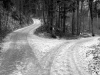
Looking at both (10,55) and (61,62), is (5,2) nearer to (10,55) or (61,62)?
(10,55)

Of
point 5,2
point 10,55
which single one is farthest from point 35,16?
point 10,55

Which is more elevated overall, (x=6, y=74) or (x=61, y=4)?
(x=61, y=4)

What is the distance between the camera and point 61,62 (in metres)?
10.0

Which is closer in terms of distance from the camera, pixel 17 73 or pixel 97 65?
pixel 17 73

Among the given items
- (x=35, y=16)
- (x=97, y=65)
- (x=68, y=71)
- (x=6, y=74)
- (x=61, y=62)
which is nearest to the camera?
(x=6, y=74)

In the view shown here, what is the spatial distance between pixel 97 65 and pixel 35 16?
86.1 meters

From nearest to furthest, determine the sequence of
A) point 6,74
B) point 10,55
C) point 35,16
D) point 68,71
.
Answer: point 6,74 < point 68,71 < point 10,55 < point 35,16

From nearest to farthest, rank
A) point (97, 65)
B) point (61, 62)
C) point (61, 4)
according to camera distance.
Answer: point (97, 65)
point (61, 62)
point (61, 4)

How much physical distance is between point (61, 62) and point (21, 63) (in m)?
2.68

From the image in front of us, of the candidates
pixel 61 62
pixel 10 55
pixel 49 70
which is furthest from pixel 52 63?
pixel 10 55

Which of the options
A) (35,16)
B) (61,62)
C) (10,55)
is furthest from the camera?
(35,16)

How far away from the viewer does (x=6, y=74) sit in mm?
7672

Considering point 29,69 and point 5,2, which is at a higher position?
point 5,2

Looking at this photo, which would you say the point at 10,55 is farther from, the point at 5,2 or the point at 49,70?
the point at 5,2
